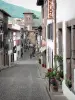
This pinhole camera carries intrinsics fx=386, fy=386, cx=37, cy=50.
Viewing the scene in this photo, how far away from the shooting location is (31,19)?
16225cm

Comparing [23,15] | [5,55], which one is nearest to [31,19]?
[23,15]

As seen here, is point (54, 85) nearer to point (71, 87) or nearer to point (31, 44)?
point (71, 87)

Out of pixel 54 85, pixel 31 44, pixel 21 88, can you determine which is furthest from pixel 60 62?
pixel 31 44

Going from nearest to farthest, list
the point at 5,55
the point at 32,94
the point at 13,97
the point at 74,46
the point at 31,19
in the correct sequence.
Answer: the point at 74,46
the point at 13,97
the point at 32,94
the point at 5,55
the point at 31,19

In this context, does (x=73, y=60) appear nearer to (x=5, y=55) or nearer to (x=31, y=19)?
(x=5, y=55)

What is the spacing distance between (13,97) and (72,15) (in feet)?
22.4

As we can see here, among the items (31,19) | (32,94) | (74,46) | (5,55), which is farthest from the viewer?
(31,19)

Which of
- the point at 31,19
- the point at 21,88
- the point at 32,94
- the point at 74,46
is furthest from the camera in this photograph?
the point at 31,19

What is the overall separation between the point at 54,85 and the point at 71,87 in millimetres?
5288

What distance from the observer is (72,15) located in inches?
627

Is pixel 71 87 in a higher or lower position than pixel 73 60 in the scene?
lower

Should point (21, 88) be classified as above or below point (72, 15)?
below

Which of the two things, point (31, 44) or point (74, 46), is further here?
point (31, 44)

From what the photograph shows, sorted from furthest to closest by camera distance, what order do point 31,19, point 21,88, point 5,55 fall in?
point 31,19, point 5,55, point 21,88
